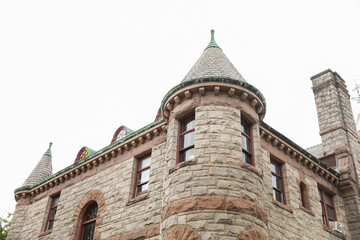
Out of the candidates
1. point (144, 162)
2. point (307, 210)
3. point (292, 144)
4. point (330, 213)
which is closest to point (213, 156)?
point (144, 162)

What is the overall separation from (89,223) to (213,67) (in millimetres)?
8388

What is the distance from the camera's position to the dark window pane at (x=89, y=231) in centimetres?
1543

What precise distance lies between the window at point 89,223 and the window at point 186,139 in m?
5.69

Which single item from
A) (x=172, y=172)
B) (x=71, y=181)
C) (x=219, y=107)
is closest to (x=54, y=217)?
(x=71, y=181)

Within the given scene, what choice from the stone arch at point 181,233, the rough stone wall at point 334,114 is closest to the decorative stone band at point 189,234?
the stone arch at point 181,233

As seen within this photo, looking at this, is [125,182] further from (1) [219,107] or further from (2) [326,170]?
(2) [326,170]

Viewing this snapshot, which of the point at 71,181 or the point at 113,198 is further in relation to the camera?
the point at 71,181

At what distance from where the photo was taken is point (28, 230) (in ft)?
63.0

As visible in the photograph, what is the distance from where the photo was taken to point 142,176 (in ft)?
49.5

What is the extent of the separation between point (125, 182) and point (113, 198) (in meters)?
0.81

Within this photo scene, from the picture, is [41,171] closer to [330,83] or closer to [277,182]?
[277,182]

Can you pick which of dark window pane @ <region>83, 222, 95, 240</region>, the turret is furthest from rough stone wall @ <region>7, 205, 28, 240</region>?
the turret

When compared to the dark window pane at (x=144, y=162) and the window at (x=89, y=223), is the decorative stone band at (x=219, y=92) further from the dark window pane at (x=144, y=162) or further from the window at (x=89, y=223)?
the window at (x=89, y=223)

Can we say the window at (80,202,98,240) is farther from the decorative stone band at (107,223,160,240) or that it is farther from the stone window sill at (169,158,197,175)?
the stone window sill at (169,158,197,175)
